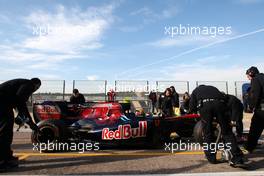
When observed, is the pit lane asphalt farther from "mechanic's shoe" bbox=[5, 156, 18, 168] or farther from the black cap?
the black cap

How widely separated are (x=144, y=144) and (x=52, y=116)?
2.63 m

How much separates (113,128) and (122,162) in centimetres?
149

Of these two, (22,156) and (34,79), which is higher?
(34,79)

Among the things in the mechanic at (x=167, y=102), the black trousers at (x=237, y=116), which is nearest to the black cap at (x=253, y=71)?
the black trousers at (x=237, y=116)

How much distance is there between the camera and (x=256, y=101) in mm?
7066

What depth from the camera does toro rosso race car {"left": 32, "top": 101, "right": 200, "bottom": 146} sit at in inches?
316

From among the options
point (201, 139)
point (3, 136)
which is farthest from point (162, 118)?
point (3, 136)

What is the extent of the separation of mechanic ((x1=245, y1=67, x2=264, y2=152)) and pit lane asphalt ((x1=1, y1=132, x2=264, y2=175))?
0.46 meters

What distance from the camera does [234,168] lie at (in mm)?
6238

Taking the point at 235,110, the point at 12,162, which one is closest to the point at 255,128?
the point at 235,110

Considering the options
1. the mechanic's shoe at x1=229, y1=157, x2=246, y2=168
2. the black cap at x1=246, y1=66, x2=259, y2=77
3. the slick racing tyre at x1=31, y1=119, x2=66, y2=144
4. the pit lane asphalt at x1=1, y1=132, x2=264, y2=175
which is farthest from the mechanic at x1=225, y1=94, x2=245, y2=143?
the slick racing tyre at x1=31, y1=119, x2=66, y2=144

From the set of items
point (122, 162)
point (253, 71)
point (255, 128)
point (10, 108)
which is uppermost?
point (253, 71)

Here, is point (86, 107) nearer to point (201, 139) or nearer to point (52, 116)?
point (52, 116)

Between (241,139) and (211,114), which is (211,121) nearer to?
(211,114)
